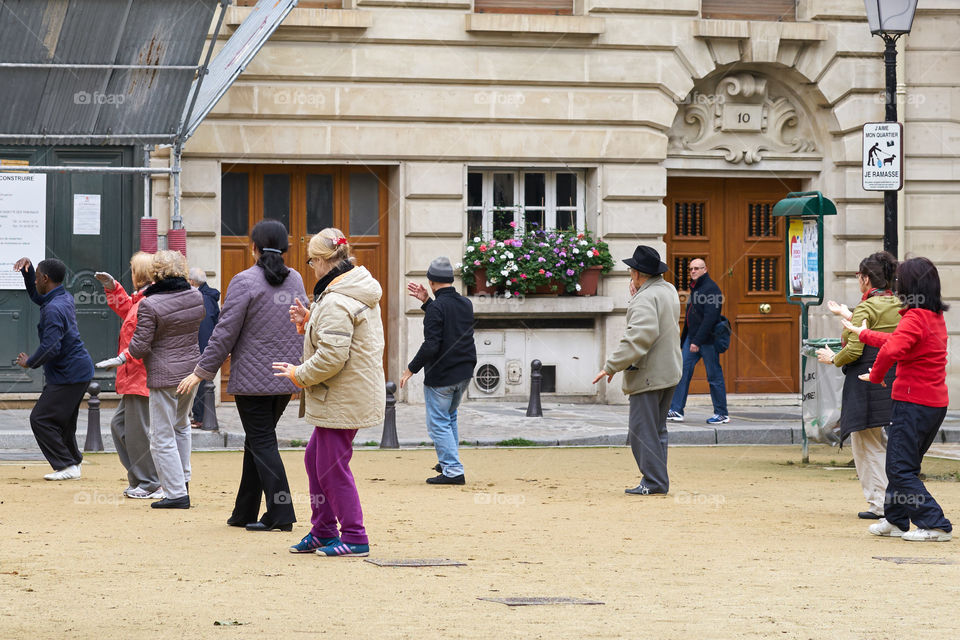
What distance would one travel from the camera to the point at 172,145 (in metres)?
16.9

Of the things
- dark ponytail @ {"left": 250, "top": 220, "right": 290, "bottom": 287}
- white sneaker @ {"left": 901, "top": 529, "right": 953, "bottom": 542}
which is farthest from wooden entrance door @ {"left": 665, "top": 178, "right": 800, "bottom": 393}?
dark ponytail @ {"left": 250, "top": 220, "right": 290, "bottom": 287}

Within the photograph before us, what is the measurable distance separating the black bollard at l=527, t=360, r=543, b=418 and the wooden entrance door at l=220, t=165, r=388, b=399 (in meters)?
2.53

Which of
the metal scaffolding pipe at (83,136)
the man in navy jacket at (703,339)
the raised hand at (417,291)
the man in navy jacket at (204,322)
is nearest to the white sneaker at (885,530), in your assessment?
the raised hand at (417,291)

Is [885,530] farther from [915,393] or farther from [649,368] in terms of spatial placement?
[649,368]

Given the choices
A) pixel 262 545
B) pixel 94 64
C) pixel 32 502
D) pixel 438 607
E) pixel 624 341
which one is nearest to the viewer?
pixel 438 607

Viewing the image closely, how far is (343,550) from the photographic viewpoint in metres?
8.23

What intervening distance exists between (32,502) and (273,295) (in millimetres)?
2685

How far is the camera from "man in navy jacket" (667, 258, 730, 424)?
1723 centimetres

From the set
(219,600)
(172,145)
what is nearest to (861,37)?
(172,145)

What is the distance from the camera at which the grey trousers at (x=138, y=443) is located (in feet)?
35.2

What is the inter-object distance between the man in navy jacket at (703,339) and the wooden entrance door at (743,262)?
8.08 ft

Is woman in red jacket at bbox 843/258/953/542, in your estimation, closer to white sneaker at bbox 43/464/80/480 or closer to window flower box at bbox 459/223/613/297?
white sneaker at bbox 43/464/80/480

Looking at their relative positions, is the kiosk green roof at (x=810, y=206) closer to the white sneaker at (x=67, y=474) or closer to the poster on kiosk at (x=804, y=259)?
the poster on kiosk at (x=804, y=259)

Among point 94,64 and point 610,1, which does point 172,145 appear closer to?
point 94,64
